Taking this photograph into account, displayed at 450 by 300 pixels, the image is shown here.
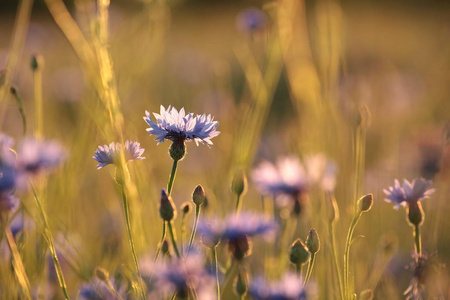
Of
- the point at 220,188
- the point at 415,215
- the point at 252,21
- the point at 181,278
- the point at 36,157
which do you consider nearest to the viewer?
the point at 181,278

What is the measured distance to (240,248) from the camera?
2.30ft

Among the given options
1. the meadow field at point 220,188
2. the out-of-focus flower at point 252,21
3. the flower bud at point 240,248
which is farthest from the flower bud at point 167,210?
the out-of-focus flower at point 252,21

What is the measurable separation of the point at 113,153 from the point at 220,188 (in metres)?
0.46

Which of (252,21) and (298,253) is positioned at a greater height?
(252,21)

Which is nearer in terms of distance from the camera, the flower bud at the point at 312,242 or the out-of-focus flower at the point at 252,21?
the flower bud at the point at 312,242

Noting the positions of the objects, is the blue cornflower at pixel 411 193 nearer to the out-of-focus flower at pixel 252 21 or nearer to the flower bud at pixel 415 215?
the flower bud at pixel 415 215

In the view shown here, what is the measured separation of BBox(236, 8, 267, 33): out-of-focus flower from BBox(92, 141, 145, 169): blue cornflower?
2.57ft

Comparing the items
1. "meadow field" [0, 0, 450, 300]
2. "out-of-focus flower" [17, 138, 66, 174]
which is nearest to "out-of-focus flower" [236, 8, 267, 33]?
"meadow field" [0, 0, 450, 300]

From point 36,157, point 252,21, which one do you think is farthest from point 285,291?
point 252,21

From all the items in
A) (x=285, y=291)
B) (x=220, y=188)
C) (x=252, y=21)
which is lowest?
(x=285, y=291)

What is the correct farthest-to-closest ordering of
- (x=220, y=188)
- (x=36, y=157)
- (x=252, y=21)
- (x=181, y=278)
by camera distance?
1. (x=252, y=21)
2. (x=220, y=188)
3. (x=36, y=157)
4. (x=181, y=278)

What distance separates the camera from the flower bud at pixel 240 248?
0.70 metres

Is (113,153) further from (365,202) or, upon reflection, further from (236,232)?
(365,202)

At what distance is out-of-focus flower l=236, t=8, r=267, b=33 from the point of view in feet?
4.66
